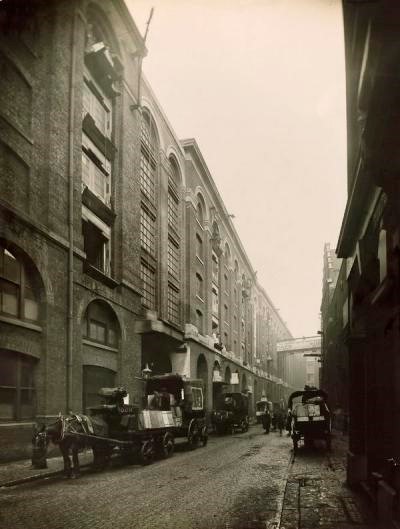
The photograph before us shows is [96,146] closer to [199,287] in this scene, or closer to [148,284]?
[148,284]

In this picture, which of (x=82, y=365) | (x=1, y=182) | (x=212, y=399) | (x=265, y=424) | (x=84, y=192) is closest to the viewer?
(x=1, y=182)

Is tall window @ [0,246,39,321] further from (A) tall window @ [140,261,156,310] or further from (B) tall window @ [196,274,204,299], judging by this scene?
(B) tall window @ [196,274,204,299]

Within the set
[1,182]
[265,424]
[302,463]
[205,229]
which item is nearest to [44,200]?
[1,182]

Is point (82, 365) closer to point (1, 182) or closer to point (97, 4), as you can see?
point (1, 182)

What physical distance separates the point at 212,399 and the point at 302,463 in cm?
2203

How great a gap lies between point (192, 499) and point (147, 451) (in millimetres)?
6037

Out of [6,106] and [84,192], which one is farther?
[84,192]

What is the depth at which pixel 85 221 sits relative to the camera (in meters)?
21.4

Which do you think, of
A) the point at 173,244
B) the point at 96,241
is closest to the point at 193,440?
the point at 96,241

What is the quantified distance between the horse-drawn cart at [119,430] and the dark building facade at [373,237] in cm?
616

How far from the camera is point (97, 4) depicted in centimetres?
2262

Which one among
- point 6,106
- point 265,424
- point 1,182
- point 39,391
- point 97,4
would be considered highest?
point 97,4

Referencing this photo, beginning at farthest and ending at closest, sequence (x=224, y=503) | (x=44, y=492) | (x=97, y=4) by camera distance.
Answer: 1. (x=97, y=4)
2. (x=44, y=492)
3. (x=224, y=503)

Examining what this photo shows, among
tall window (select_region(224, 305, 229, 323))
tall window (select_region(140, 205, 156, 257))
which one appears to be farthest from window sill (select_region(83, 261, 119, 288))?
tall window (select_region(224, 305, 229, 323))
